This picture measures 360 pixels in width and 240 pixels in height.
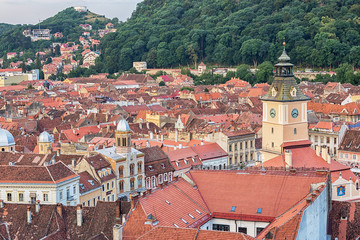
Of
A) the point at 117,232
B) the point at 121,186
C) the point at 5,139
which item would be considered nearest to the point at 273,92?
the point at 121,186

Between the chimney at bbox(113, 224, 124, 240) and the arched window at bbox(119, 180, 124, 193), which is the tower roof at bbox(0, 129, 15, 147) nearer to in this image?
the arched window at bbox(119, 180, 124, 193)

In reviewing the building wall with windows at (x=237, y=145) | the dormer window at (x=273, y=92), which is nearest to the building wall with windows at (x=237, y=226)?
the dormer window at (x=273, y=92)

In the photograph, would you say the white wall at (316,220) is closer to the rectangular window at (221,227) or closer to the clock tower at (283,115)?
the rectangular window at (221,227)

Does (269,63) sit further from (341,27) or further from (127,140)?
(127,140)

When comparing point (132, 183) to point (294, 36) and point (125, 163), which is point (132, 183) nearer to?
point (125, 163)

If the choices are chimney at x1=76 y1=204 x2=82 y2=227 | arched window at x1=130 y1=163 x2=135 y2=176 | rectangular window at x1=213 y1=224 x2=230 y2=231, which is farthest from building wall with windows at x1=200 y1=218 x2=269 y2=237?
arched window at x1=130 y1=163 x2=135 y2=176
